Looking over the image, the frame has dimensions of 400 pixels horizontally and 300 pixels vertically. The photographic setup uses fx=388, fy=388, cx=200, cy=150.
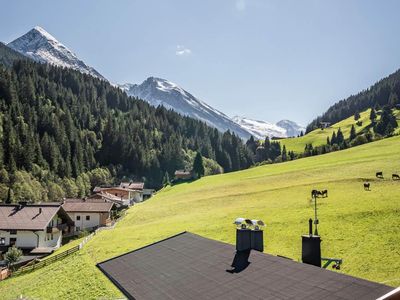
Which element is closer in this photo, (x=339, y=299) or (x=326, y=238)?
(x=339, y=299)

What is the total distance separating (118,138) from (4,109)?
169ft

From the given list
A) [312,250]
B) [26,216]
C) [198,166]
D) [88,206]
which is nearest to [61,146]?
[198,166]

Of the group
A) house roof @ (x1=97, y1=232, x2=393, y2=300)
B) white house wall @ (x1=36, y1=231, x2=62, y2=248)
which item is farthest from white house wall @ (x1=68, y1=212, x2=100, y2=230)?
house roof @ (x1=97, y1=232, x2=393, y2=300)

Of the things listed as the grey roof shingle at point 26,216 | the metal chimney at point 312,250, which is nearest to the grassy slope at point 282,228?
the metal chimney at point 312,250

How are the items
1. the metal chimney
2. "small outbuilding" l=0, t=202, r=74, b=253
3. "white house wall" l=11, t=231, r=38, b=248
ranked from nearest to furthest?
the metal chimney, "small outbuilding" l=0, t=202, r=74, b=253, "white house wall" l=11, t=231, r=38, b=248

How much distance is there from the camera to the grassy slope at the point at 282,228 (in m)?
33.0

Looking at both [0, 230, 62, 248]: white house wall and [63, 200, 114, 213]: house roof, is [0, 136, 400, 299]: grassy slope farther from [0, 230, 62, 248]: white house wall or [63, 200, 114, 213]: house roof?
[0, 230, 62, 248]: white house wall

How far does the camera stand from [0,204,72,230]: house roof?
59.3 m

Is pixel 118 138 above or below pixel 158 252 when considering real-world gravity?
above

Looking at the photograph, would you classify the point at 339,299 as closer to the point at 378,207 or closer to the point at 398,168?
the point at 378,207

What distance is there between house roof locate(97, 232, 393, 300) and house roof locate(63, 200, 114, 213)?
184ft

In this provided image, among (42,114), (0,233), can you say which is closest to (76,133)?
(42,114)

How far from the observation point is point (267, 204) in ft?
197

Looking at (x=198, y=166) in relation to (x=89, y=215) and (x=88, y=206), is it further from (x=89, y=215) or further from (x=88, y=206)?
(x=89, y=215)
